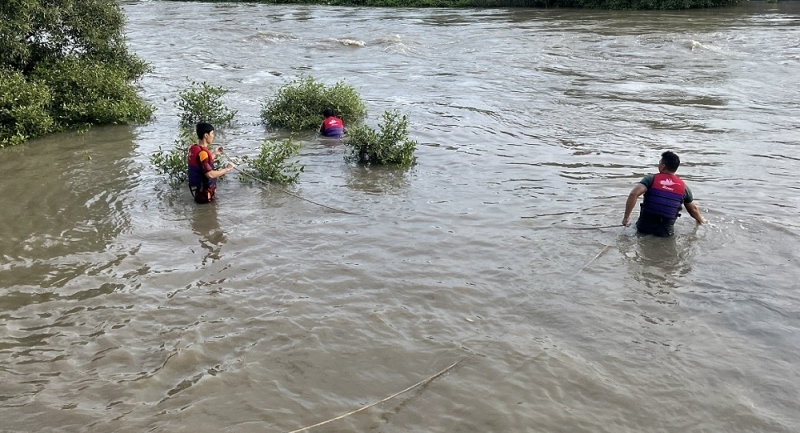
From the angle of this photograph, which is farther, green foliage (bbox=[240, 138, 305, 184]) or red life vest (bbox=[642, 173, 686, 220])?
green foliage (bbox=[240, 138, 305, 184])

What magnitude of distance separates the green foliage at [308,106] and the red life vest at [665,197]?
24.4 ft

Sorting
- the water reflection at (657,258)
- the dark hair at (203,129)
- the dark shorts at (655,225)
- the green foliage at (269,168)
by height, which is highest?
the dark hair at (203,129)

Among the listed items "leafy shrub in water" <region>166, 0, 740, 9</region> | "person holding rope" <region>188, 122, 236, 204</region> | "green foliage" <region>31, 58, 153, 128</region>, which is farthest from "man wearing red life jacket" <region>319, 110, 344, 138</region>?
"leafy shrub in water" <region>166, 0, 740, 9</region>

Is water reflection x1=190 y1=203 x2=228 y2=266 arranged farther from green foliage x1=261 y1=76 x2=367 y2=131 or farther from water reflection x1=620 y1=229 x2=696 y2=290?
water reflection x1=620 y1=229 x2=696 y2=290

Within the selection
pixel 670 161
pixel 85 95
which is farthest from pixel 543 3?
pixel 670 161

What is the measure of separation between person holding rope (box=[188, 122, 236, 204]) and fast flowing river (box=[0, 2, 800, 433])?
0.20 meters

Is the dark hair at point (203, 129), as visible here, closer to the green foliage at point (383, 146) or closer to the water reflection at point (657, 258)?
the green foliage at point (383, 146)

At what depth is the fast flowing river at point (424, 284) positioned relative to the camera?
16.2 ft

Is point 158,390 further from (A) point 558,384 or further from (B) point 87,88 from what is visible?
(B) point 87,88

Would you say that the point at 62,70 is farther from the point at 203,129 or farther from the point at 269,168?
the point at 269,168

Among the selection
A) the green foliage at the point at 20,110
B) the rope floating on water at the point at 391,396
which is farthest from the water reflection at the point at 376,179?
the green foliage at the point at 20,110

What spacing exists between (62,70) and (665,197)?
11807 millimetres

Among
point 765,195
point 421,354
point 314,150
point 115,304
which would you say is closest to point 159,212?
point 115,304

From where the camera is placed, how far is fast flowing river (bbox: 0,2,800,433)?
16.2ft
